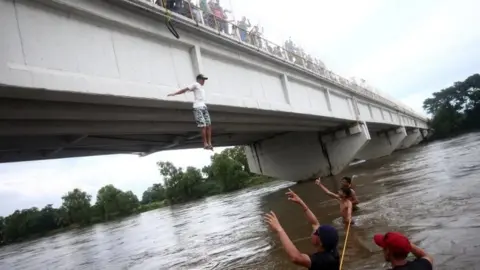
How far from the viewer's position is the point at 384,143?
44344 millimetres

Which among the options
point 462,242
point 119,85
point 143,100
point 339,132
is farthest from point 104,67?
point 339,132

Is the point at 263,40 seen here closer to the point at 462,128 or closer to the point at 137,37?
the point at 137,37

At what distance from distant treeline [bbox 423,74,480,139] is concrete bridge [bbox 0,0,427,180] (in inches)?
1948

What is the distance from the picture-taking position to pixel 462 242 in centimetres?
459

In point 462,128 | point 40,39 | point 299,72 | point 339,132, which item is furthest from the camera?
point 462,128

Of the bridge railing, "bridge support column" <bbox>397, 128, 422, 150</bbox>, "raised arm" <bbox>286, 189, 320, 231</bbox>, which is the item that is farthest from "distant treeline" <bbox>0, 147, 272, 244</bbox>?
"raised arm" <bbox>286, 189, 320, 231</bbox>

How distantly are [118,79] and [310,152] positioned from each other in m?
20.3

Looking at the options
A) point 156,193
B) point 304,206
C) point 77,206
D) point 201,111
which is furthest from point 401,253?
point 156,193

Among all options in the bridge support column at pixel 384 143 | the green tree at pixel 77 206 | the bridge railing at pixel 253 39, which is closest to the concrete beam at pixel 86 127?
the bridge railing at pixel 253 39

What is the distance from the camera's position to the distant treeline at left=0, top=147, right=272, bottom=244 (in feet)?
198

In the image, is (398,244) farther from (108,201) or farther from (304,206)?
(108,201)

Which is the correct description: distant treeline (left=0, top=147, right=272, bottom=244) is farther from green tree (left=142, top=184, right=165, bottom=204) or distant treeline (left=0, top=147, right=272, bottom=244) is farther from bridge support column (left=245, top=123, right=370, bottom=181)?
bridge support column (left=245, top=123, right=370, bottom=181)

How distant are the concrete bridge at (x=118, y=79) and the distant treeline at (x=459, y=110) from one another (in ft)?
162

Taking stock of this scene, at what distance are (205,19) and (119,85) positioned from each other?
4.75 m
